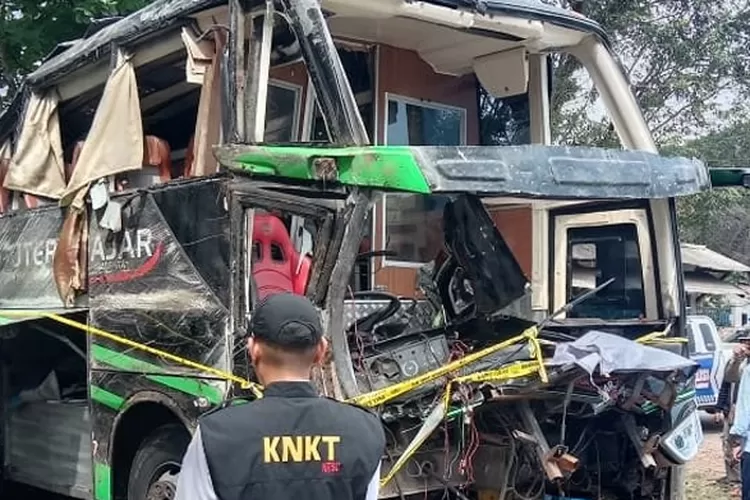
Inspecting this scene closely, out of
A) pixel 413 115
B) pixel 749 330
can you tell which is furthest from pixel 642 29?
pixel 413 115

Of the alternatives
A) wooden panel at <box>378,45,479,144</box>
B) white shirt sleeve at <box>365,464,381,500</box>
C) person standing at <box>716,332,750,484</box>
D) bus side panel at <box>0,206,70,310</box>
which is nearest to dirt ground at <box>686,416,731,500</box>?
person standing at <box>716,332,750,484</box>

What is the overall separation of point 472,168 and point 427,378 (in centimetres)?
100

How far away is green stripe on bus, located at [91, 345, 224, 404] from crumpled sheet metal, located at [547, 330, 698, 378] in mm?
1611

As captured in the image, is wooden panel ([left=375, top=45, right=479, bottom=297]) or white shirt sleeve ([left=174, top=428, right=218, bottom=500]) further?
wooden panel ([left=375, top=45, right=479, bottom=297])

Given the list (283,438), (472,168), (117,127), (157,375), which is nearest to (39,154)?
(117,127)

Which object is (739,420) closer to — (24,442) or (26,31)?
(24,442)

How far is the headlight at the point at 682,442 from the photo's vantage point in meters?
5.93

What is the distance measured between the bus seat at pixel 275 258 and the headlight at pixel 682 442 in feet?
7.24

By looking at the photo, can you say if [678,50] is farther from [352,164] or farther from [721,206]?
[352,164]

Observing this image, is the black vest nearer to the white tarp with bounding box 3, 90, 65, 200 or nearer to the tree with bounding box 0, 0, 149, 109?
the white tarp with bounding box 3, 90, 65, 200

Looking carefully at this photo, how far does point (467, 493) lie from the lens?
18.4ft

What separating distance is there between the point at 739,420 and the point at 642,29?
47.0 ft

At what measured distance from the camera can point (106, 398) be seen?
19.2 feet

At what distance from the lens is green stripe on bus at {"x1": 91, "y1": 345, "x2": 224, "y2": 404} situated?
5.00 metres
